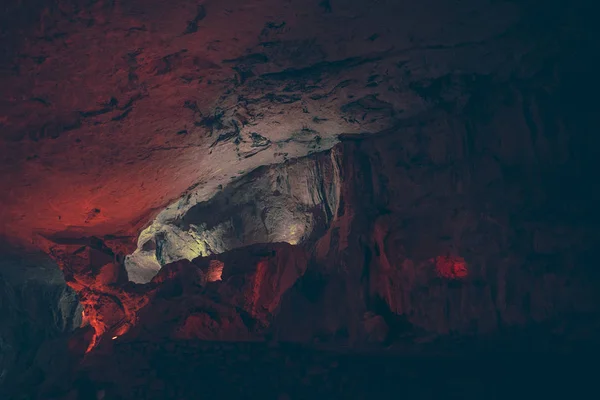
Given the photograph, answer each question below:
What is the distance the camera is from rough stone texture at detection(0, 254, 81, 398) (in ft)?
47.5

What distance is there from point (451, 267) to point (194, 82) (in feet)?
23.2

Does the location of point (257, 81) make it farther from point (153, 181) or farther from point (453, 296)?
point (453, 296)

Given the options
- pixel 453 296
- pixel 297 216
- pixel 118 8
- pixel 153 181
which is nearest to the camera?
pixel 118 8

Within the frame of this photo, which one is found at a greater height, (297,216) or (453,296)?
(297,216)

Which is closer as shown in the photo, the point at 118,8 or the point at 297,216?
the point at 118,8

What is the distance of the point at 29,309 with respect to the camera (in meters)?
15.5

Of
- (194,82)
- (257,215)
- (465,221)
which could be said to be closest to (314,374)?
(465,221)

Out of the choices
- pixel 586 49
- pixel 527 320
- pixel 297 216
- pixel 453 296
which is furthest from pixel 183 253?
pixel 586 49

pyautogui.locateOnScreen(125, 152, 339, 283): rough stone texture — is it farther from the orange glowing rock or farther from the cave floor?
the cave floor

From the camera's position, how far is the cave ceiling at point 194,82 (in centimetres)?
786

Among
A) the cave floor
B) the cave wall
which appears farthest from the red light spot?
the cave floor

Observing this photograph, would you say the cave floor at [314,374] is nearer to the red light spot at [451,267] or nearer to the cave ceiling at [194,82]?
the red light spot at [451,267]

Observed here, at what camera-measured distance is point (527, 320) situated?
368 inches

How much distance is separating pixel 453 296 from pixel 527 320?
1.56m
